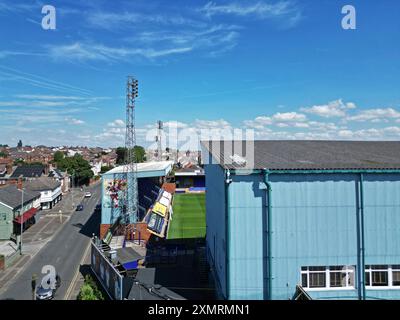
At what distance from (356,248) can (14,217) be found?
95.9ft

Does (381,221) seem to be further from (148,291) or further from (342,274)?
(148,291)

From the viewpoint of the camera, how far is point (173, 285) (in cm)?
1243

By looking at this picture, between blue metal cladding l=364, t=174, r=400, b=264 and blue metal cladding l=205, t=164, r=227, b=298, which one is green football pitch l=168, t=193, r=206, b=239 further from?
blue metal cladding l=364, t=174, r=400, b=264

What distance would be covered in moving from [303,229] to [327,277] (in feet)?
5.20

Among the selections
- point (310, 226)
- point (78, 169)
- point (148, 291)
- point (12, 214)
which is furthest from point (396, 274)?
point (78, 169)

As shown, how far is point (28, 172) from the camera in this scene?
51.8m

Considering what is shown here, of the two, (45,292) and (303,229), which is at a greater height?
(303,229)

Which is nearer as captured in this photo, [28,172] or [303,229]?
[303,229]

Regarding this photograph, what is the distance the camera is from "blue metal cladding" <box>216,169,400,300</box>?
867cm

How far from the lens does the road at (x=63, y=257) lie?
16.2 metres

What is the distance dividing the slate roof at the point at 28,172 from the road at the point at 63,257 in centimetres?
2225

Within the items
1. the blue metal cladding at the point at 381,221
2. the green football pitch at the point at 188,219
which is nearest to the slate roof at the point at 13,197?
the green football pitch at the point at 188,219

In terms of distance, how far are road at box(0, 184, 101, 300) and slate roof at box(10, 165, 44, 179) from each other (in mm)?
22251
